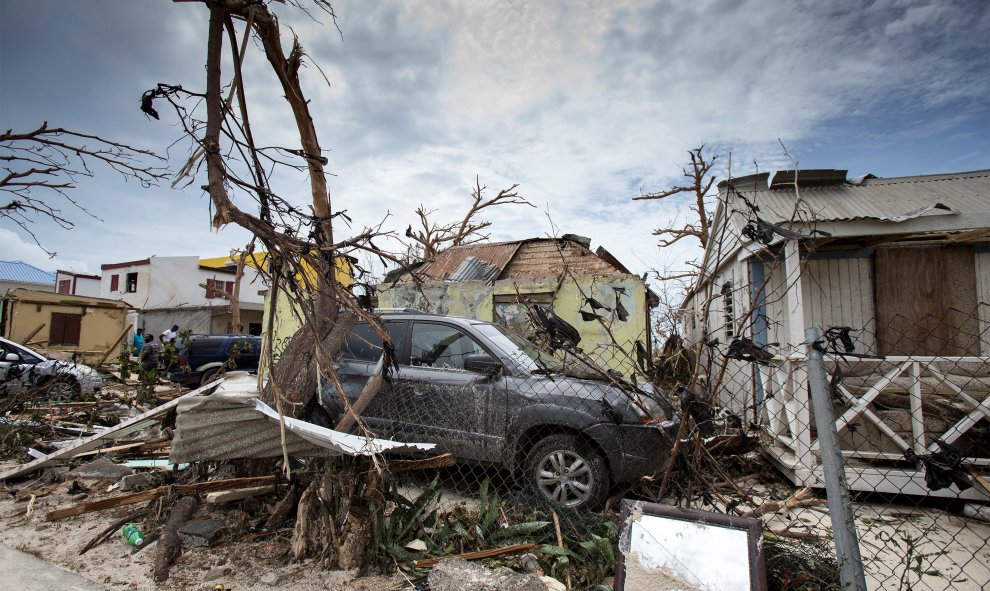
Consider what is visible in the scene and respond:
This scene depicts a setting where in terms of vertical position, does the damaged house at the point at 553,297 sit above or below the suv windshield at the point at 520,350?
above

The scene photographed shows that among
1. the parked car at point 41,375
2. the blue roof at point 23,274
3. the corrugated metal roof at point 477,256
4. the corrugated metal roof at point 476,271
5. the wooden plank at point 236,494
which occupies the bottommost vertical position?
the wooden plank at point 236,494

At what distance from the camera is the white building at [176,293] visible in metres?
28.9

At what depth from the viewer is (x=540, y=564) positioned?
10.1 feet

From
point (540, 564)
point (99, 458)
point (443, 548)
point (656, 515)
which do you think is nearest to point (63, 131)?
point (99, 458)

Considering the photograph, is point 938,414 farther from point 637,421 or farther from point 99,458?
point 99,458

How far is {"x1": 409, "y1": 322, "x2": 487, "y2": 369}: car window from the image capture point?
4.95 meters

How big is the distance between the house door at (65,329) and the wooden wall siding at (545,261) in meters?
21.0

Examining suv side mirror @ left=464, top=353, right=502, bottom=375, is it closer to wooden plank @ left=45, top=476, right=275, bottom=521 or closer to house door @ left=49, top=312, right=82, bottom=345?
wooden plank @ left=45, top=476, right=275, bottom=521

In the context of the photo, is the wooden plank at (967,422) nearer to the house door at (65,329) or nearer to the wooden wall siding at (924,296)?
the wooden wall siding at (924,296)

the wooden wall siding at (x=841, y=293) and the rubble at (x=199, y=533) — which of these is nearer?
the rubble at (x=199, y=533)

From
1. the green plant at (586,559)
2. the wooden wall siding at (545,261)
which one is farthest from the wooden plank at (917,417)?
the wooden wall siding at (545,261)

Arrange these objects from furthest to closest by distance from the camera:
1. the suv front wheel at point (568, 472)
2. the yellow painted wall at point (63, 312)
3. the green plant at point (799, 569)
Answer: the yellow painted wall at point (63, 312) → the suv front wheel at point (568, 472) → the green plant at point (799, 569)

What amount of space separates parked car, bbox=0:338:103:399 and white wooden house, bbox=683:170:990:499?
10.7m

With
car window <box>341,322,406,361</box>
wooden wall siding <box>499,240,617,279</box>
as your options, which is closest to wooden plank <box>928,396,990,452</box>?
car window <box>341,322,406,361</box>
